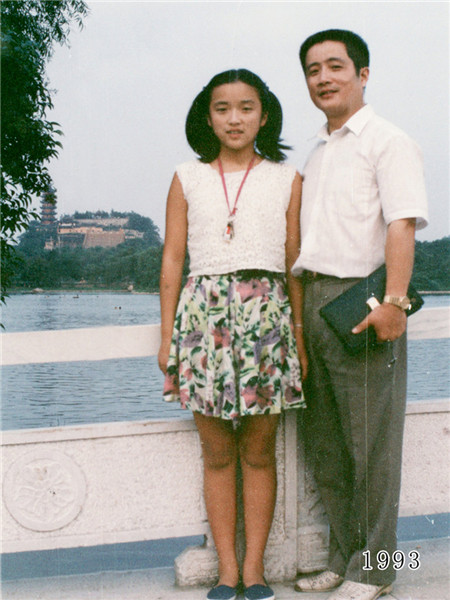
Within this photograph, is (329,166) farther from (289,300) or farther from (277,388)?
(277,388)

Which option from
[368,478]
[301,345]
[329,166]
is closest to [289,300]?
[301,345]

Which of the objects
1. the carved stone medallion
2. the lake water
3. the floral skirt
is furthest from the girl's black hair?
the carved stone medallion

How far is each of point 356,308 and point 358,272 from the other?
0.13 m

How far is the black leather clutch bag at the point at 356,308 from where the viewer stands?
1707 mm

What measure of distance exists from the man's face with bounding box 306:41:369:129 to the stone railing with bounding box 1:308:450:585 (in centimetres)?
71

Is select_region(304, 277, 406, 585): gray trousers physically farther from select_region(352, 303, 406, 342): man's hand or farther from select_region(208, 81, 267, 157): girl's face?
select_region(208, 81, 267, 157): girl's face

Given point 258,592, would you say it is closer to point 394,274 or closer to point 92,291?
point 394,274

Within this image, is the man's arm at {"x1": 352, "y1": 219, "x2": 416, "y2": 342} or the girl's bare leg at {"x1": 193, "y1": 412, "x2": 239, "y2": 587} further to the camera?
the girl's bare leg at {"x1": 193, "y1": 412, "x2": 239, "y2": 587}

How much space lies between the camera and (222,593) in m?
1.86

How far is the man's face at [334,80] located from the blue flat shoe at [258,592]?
134cm

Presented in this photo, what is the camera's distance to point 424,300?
5.80ft

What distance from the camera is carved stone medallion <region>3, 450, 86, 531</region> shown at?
6.38 ft

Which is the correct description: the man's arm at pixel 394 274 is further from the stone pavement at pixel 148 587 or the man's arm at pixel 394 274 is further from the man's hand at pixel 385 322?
the stone pavement at pixel 148 587

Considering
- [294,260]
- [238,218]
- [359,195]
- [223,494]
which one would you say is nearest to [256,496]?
[223,494]
